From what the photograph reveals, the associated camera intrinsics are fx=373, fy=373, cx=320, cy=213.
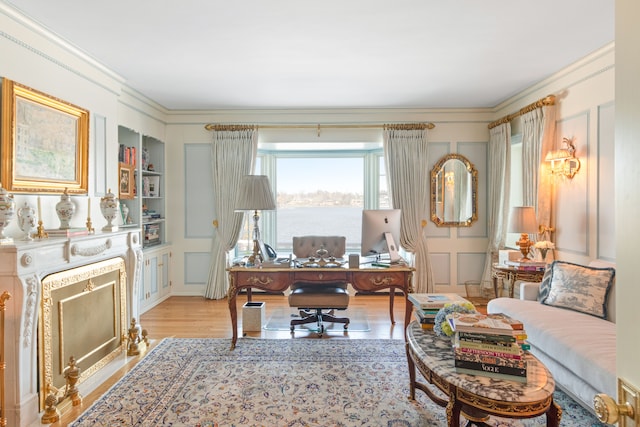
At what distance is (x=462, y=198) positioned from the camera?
5.39m

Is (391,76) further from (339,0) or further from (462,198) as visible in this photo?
(462,198)

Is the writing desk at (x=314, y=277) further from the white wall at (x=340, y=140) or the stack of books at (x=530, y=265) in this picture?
the white wall at (x=340, y=140)

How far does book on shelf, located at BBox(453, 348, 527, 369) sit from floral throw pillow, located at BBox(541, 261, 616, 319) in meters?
1.56

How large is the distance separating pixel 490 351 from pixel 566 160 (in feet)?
9.19

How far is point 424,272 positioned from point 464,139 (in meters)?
2.00

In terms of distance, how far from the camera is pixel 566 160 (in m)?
3.72

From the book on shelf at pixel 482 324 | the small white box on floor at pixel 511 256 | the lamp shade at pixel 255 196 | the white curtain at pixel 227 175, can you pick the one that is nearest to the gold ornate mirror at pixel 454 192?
the small white box on floor at pixel 511 256

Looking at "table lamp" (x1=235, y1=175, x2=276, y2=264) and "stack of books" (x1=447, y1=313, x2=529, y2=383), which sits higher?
"table lamp" (x1=235, y1=175, x2=276, y2=264)

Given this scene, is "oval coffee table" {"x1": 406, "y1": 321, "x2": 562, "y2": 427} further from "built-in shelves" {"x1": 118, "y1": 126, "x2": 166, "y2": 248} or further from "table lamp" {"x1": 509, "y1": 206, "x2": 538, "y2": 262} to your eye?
"built-in shelves" {"x1": 118, "y1": 126, "x2": 166, "y2": 248}

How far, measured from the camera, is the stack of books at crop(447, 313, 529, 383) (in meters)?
1.73

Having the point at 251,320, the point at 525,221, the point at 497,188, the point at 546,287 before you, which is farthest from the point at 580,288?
the point at 251,320

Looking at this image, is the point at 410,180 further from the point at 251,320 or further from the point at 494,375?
the point at 494,375

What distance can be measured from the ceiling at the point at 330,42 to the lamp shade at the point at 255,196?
116 cm

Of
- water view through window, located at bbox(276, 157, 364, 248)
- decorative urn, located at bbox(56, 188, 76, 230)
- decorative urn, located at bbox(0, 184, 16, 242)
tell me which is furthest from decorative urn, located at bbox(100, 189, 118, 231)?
water view through window, located at bbox(276, 157, 364, 248)
